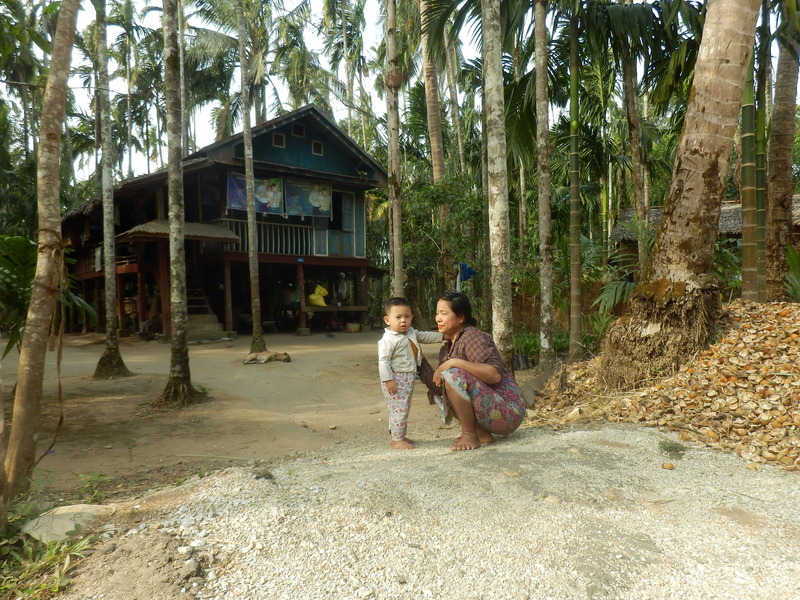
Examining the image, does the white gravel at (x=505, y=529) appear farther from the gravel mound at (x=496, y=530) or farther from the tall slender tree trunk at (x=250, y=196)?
the tall slender tree trunk at (x=250, y=196)

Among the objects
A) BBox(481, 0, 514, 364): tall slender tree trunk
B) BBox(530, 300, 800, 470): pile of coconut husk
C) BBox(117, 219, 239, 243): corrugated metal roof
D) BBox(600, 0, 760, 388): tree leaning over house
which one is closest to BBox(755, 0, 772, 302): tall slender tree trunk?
BBox(530, 300, 800, 470): pile of coconut husk

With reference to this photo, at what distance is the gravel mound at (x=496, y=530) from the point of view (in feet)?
6.18

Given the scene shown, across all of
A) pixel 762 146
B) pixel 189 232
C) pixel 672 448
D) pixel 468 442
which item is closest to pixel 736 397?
pixel 672 448

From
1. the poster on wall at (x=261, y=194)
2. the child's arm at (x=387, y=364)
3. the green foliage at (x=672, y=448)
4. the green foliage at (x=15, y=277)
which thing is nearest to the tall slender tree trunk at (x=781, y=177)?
the green foliage at (x=672, y=448)

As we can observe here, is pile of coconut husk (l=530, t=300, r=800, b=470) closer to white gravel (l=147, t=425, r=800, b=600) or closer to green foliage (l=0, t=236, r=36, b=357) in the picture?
white gravel (l=147, t=425, r=800, b=600)

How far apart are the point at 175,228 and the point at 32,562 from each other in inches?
217

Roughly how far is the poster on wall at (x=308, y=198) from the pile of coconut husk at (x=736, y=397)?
1305 centimetres

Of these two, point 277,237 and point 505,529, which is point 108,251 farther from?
point 505,529

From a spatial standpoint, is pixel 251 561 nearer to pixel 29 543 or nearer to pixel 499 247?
pixel 29 543

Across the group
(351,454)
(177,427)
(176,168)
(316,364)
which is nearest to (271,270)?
(316,364)

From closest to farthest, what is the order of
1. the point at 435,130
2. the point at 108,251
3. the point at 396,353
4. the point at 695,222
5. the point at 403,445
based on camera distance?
the point at 396,353, the point at 403,445, the point at 695,222, the point at 108,251, the point at 435,130

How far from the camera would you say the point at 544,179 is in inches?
298

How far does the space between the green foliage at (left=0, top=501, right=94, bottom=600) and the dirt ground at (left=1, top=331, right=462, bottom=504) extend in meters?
0.61

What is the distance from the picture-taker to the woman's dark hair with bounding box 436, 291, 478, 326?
352 centimetres
